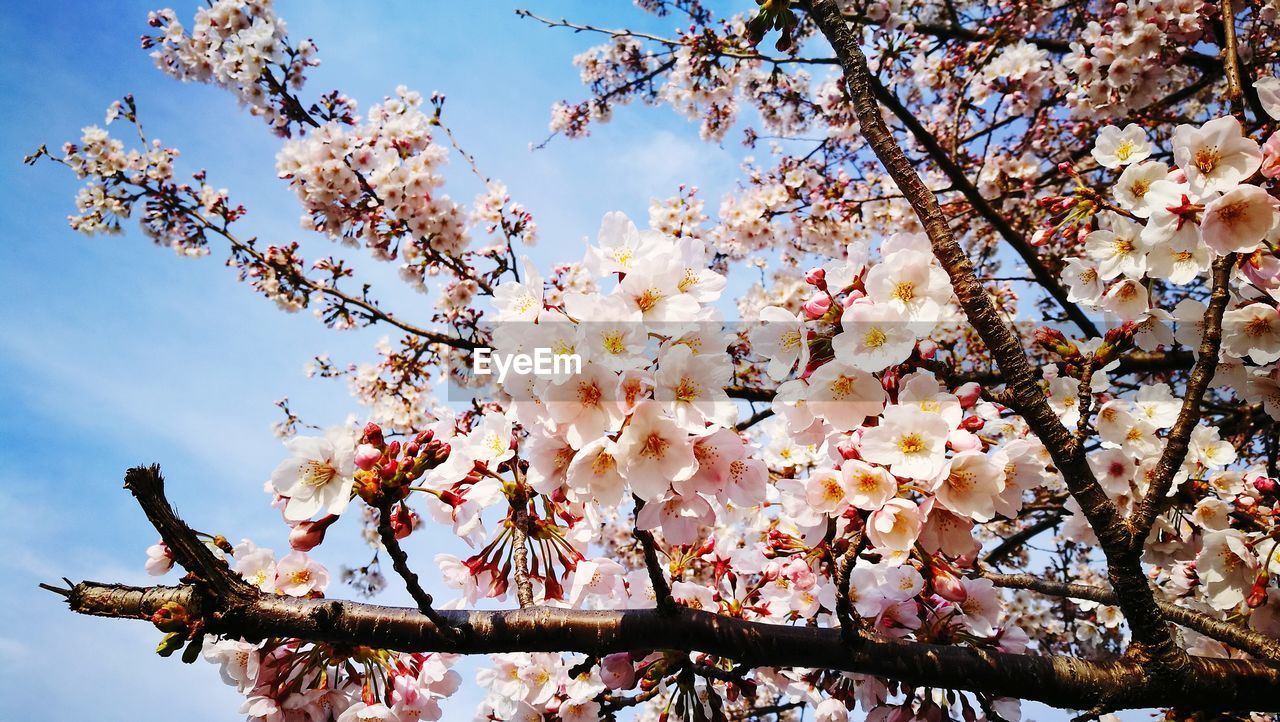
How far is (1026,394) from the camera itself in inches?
72.1

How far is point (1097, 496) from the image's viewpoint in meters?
1.87

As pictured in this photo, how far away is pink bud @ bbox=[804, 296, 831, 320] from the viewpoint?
182 cm

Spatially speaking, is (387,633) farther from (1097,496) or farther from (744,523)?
(744,523)

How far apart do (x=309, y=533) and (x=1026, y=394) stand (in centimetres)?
206

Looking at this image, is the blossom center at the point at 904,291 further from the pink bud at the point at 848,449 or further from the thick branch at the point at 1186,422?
the thick branch at the point at 1186,422

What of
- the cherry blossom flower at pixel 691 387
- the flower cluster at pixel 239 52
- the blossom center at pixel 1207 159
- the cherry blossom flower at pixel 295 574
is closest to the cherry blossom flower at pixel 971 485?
the cherry blossom flower at pixel 691 387

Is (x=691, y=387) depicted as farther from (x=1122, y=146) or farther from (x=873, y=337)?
(x=1122, y=146)

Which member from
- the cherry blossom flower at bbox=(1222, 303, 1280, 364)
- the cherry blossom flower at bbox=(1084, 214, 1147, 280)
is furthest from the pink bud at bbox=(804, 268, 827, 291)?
the cherry blossom flower at bbox=(1222, 303, 1280, 364)

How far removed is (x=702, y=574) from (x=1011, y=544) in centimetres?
246

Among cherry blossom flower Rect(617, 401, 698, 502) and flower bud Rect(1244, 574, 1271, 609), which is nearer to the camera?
cherry blossom flower Rect(617, 401, 698, 502)

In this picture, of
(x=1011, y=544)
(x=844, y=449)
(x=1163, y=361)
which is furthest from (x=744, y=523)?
(x=844, y=449)

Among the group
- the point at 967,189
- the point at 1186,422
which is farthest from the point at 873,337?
the point at 967,189

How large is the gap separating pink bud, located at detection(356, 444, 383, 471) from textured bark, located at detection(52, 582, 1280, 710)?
1.71ft

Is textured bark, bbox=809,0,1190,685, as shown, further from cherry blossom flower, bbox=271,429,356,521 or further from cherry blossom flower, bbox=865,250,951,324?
cherry blossom flower, bbox=271,429,356,521
